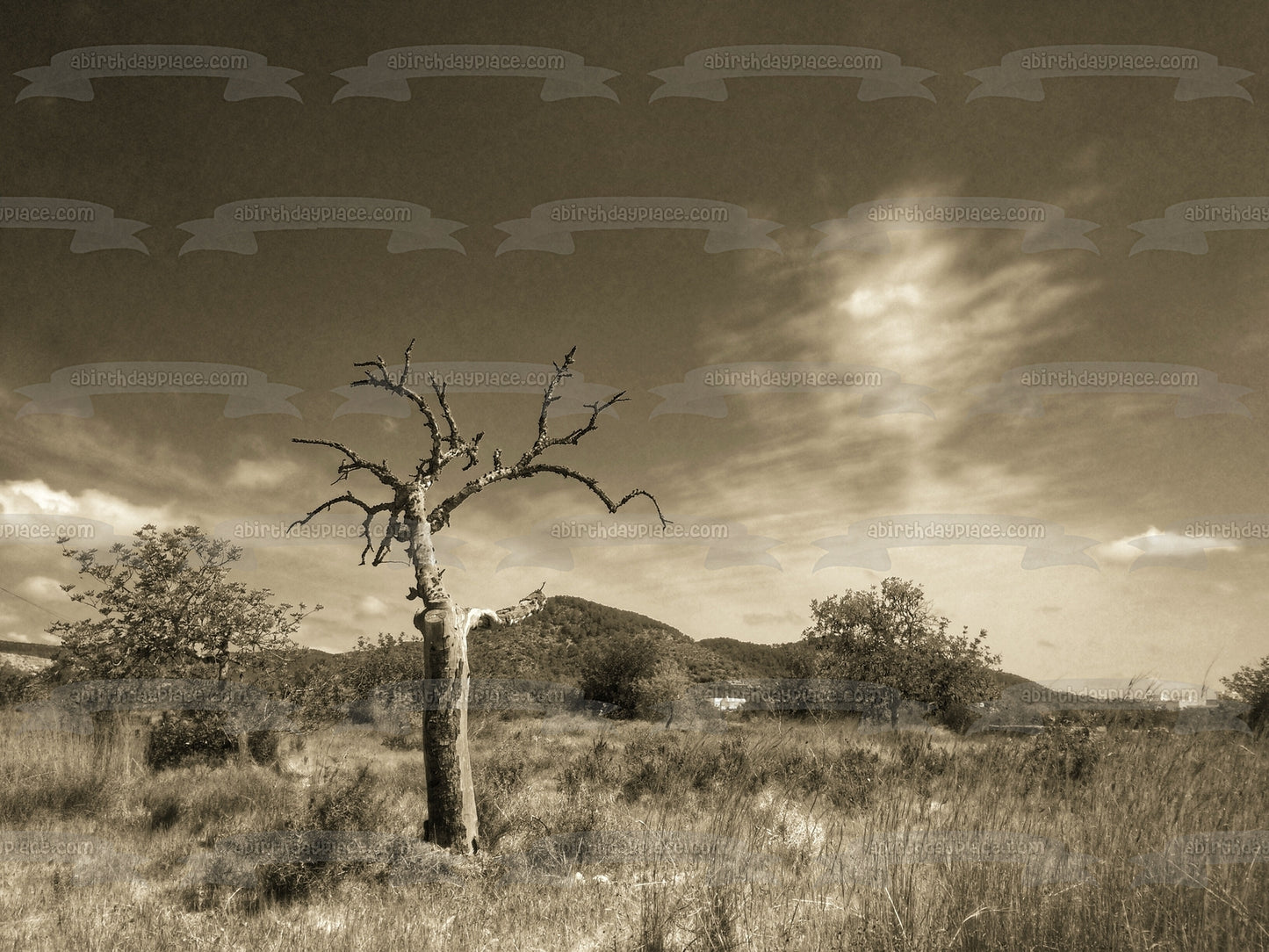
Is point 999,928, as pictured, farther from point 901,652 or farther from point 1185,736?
point 901,652

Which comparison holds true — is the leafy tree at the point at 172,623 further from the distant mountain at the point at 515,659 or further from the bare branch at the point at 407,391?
the bare branch at the point at 407,391

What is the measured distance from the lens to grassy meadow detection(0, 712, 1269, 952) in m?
3.14

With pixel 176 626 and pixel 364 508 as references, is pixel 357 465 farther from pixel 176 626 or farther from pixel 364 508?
pixel 176 626

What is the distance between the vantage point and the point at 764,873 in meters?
3.99

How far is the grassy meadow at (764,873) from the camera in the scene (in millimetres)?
3137

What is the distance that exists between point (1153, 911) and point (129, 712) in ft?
58.7

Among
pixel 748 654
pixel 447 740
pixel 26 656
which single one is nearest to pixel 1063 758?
pixel 447 740

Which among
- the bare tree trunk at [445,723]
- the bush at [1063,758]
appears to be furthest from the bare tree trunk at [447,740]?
the bush at [1063,758]

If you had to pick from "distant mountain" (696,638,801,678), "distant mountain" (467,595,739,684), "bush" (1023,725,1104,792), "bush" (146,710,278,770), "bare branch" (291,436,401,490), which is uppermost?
"bare branch" (291,436,401,490)

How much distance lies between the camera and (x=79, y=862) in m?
6.98

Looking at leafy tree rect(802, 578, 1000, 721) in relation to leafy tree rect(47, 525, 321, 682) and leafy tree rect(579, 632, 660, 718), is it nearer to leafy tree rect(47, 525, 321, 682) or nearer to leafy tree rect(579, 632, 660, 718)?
leafy tree rect(579, 632, 660, 718)

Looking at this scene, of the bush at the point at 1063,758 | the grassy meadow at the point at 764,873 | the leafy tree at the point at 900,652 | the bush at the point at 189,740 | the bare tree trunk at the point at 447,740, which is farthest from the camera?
the leafy tree at the point at 900,652

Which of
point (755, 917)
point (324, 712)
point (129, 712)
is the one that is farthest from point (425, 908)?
point (324, 712)

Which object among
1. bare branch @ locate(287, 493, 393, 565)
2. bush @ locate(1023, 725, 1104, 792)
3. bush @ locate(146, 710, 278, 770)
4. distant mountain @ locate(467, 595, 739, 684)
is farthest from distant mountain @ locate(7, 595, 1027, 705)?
bush @ locate(1023, 725, 1104, 792)
